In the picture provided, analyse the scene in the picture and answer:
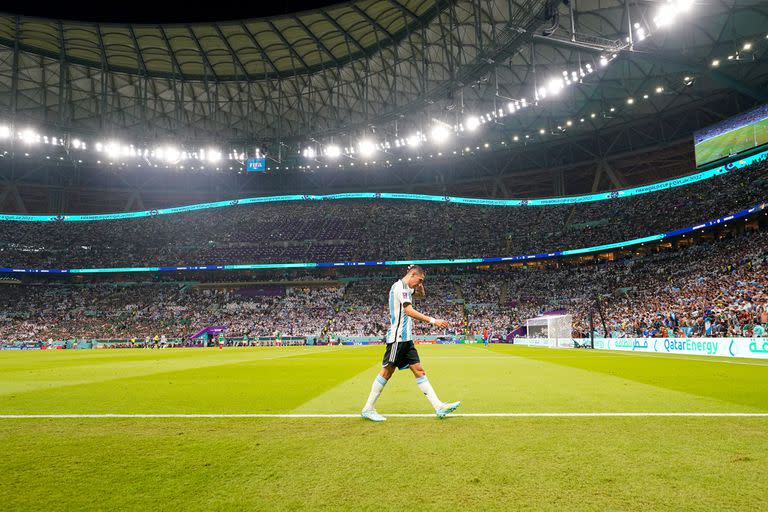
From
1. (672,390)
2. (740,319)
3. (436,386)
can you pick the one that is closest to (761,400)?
(672,390)

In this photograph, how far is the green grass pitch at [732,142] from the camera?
1599 inches

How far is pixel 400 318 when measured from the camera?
247 inches

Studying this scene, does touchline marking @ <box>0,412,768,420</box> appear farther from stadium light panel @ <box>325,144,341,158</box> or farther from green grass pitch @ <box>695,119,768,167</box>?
green grass pitch @ <box>695,119,768,167</box>

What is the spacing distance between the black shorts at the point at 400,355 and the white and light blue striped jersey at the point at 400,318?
0.08m

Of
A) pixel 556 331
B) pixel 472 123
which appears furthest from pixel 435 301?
pixel 472 123

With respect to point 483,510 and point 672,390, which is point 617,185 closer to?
point 672,390

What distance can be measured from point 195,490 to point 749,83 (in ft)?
177

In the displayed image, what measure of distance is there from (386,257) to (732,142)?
39.7 m

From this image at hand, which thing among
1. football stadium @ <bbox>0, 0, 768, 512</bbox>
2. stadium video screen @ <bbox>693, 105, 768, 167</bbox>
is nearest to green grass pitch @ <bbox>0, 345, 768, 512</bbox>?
football stadium @ <bbox>0, 0, 768, 512</bbox>

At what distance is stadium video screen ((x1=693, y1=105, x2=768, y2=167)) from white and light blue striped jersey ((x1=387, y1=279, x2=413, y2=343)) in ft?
160

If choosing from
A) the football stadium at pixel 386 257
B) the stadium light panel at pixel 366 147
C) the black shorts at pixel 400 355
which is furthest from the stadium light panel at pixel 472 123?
the black shorts at pixel 400 355

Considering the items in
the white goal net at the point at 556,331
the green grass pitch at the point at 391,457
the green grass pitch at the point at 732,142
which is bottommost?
the white goal net at the point at 556,331

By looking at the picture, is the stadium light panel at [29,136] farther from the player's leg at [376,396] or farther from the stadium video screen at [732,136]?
the stadium video screen at [732,136]

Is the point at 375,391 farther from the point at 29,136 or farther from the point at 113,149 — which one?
the point at 29,136
